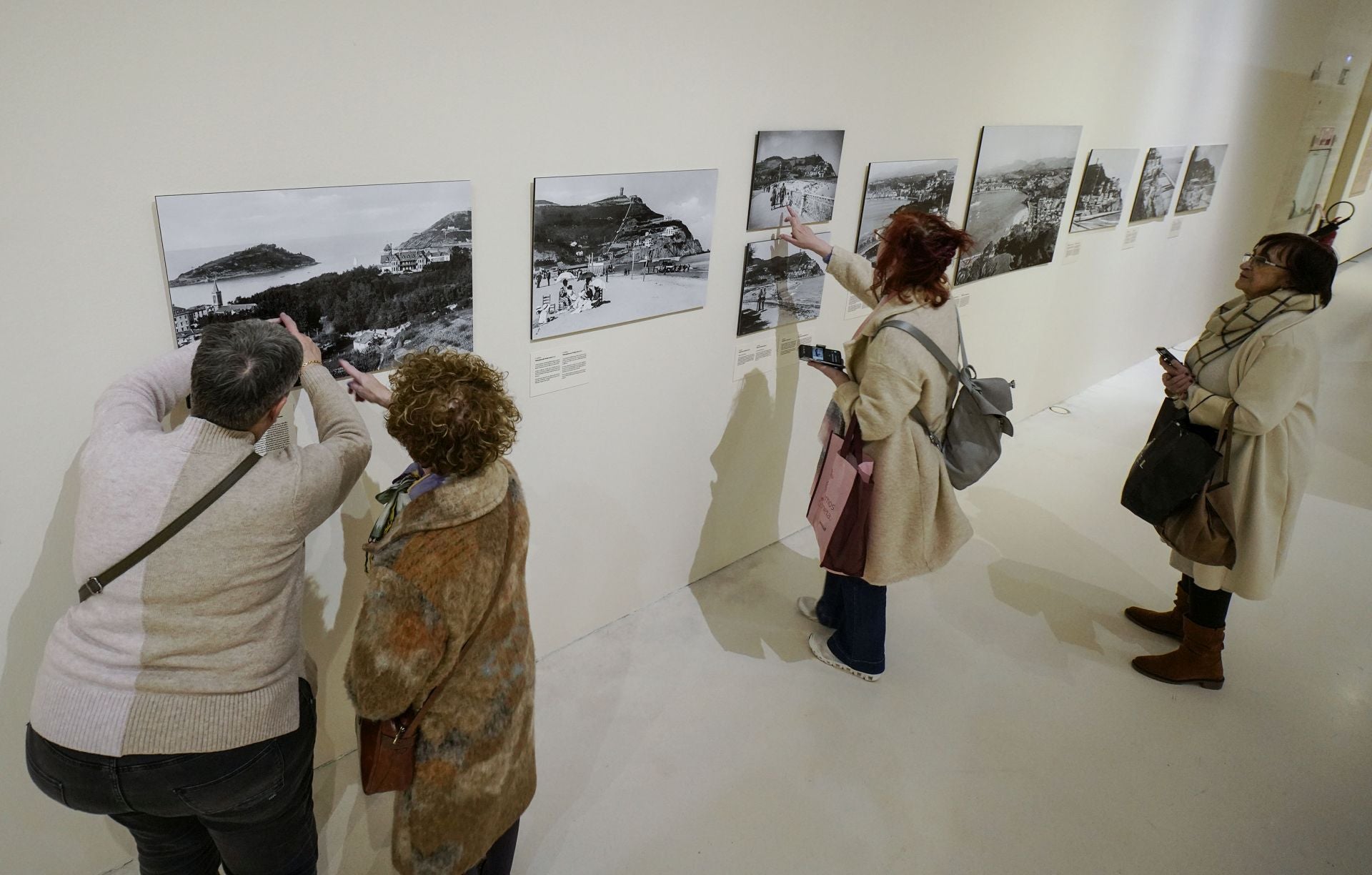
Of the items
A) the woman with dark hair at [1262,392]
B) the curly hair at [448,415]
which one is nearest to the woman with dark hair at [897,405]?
the woman with dark hair at [1262,392]

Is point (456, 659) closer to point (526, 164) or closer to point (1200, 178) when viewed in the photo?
point (526, 164)

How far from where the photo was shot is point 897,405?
10.5ft

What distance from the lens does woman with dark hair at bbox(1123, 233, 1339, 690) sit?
325cm

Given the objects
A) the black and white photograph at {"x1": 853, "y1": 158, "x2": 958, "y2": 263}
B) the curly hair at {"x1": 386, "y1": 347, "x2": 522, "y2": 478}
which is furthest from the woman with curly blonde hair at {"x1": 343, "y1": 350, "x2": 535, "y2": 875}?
the black and white photograph at {"x1": 853, "y1": 158, "x2": 958, "y2": 263}

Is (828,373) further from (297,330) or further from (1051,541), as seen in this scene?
(1051,541)

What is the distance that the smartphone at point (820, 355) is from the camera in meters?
3.38

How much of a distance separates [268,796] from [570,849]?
1197mm

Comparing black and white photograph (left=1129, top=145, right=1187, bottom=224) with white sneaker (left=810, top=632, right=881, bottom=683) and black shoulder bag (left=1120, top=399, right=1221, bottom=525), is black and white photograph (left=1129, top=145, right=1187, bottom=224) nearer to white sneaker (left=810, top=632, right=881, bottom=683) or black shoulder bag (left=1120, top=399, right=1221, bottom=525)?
black shoulder bag (left=1120, top=399, right=1221, bottom=525)

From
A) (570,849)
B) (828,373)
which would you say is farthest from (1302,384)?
(570,849)

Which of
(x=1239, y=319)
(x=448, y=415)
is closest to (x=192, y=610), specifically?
(x=448, y=415)

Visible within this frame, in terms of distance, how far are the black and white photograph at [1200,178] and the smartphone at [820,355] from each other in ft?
17.3

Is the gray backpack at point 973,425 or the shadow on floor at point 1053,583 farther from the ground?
the gray backpack at point 973,425

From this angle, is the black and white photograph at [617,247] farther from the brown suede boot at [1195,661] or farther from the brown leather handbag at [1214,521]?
the brown suede boot at [1195,661]

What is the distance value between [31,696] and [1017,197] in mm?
5164
